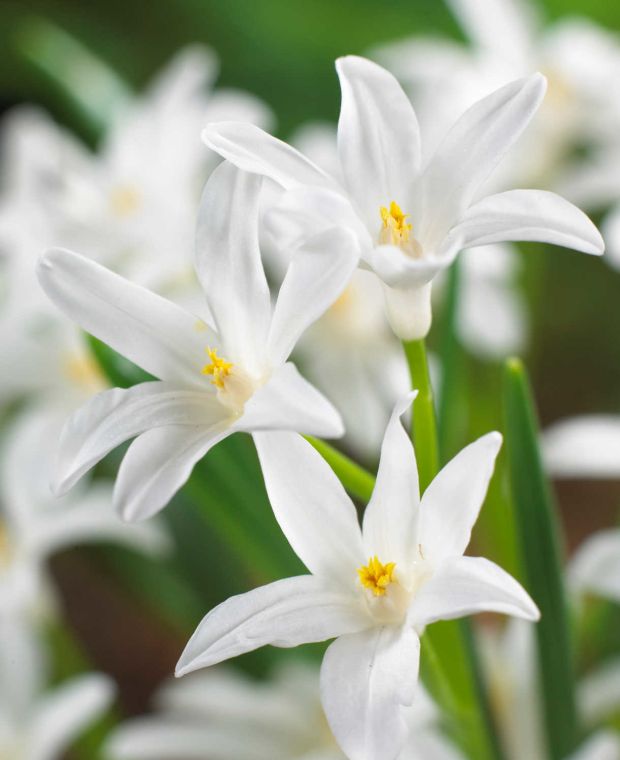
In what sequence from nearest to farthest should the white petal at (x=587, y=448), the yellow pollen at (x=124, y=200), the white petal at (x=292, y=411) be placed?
1. the white petal at (x=292, y=411)
2. the white petal at (x=587, y=448)
3. the yellow pollen at (x=124, y=200)

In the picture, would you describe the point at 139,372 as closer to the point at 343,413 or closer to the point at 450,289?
the point at 450,289

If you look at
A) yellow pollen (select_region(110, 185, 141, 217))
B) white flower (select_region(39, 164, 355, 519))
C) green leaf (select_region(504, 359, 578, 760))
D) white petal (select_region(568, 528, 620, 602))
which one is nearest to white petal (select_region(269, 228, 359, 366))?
white flower (select_region(39, 164, 355, 519))

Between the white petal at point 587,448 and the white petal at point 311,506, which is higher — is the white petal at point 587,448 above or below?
above

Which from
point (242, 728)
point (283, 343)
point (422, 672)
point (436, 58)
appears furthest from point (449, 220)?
point (436, 58)

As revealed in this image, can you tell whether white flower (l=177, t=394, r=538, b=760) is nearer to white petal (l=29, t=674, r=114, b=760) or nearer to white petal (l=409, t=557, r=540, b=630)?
white petal (l=409, t=557, r=540, b=630)

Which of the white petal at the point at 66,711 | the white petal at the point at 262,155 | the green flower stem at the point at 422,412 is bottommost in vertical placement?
the white petal at the point at 66,711

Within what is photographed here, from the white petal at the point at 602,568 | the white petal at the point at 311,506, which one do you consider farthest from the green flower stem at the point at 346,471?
the white petal at the point at 602,568

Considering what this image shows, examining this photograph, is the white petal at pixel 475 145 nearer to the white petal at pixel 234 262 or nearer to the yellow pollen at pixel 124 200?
the white petal at pixel 234 262

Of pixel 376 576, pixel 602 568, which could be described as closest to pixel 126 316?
pixel 376 576
